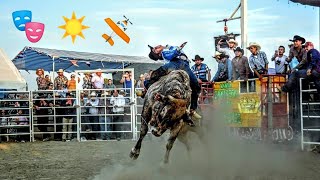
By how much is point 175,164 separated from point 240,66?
13.6ft

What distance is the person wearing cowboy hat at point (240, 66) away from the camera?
38.8 ft

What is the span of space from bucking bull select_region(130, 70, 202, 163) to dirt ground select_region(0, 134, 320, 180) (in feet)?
1.70

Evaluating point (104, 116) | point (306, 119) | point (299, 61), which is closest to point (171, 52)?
point (299, 61)

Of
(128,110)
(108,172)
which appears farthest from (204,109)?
(128,110)

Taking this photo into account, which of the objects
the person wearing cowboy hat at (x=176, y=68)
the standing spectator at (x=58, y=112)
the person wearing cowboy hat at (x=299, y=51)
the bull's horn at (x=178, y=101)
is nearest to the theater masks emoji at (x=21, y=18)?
the standing spectator at (x=58, y=112)

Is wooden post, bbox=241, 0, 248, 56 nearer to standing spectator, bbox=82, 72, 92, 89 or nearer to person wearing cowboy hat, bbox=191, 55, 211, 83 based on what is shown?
person wearing cowboy hat, bbox=191, 55, 211, 83

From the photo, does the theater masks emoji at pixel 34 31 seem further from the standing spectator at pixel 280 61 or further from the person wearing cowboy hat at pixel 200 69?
the standing spectator at pixel 280 61

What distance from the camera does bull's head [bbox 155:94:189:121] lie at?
7.40m

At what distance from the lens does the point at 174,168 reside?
317 inches

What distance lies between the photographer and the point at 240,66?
12.0m

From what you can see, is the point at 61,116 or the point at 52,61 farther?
the point at 52,61

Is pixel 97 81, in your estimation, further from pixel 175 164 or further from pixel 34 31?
pixel 175 164

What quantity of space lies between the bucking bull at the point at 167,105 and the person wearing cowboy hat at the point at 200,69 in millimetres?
3612

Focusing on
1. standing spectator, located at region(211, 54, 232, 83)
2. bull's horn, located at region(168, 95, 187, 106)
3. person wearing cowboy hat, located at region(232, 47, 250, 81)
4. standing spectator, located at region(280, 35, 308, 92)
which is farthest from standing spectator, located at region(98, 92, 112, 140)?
bull's horn, located at region(168, 95, 187, 106)
